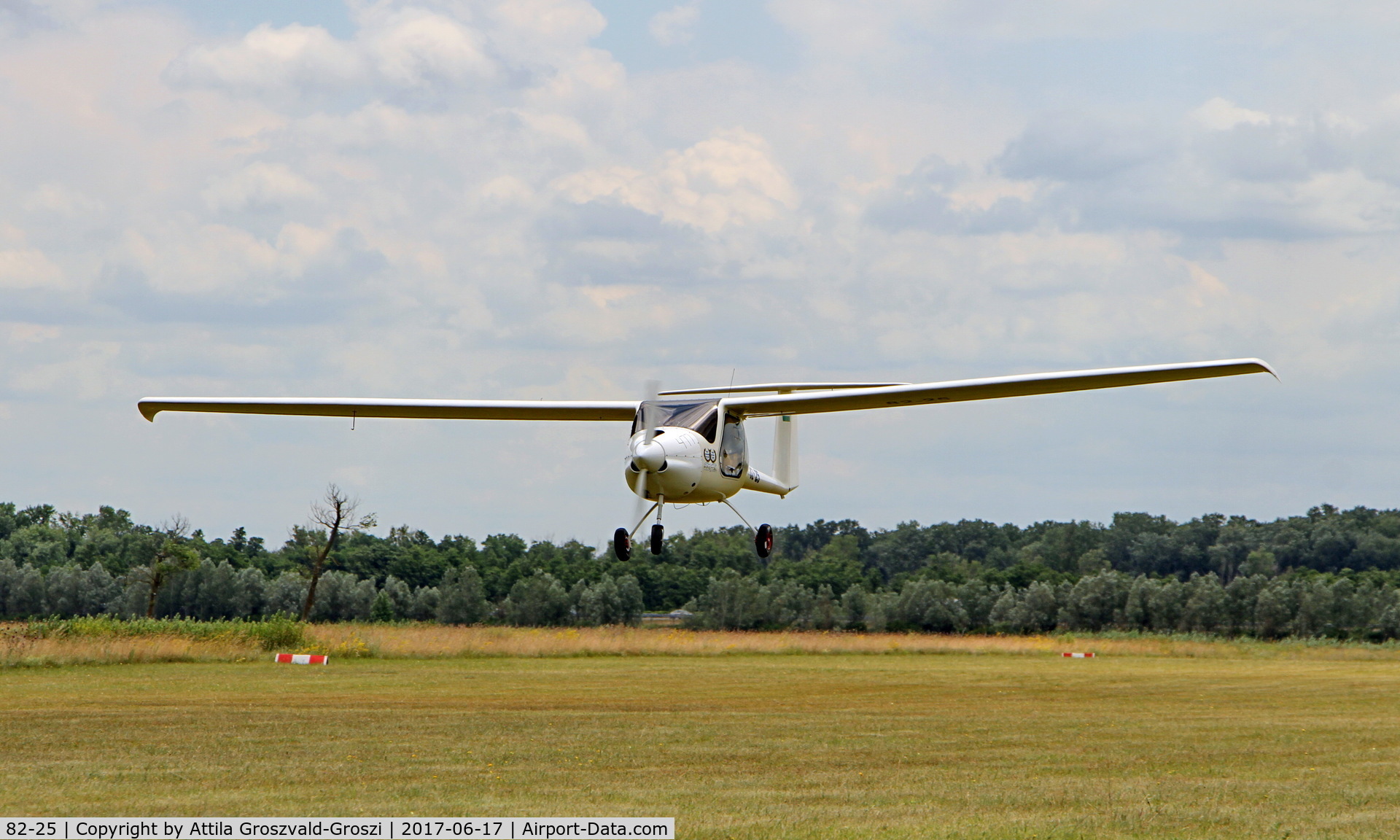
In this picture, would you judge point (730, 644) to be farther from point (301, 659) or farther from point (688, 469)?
point (688, 469)

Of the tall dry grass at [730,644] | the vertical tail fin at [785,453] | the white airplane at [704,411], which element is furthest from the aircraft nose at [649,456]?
the tall dry grass at [730,644]

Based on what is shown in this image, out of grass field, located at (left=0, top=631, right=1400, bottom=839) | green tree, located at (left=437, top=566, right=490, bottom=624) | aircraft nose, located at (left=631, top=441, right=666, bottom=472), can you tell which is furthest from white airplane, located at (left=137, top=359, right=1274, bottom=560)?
green tree, located at (left=437, top=566, right=490, bottom=624)

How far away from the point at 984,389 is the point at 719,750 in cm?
1361

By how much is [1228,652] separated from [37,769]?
194 feet

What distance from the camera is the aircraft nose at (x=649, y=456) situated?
14.6 metres

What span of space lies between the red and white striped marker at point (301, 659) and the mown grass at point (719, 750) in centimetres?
96

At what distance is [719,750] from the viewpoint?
27.6 m

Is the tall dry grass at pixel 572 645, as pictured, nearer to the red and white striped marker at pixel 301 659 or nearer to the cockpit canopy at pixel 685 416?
the red and white striped marker at pixel 301 659

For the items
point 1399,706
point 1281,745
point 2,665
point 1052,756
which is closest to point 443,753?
point 1052,756

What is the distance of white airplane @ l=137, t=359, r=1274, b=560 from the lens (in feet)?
49.3

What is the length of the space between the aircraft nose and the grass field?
6028mm

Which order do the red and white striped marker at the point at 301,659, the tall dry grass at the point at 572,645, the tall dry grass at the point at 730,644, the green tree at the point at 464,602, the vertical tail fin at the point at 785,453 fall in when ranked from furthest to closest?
the green tree at the point at 464,602
the tall dry grass at the point at 730,644
the red and white striped marker at the point at 301,659
the tall dry grass at the point at 572,645
the vertical tail fin at the point at 785,453

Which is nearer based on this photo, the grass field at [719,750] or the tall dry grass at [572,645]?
the grass field at [719,750]

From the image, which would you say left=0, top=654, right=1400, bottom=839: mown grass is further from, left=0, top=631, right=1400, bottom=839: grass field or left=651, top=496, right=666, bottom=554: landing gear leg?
left=651, top=496, right=666, bottom=554: landing gear leg
